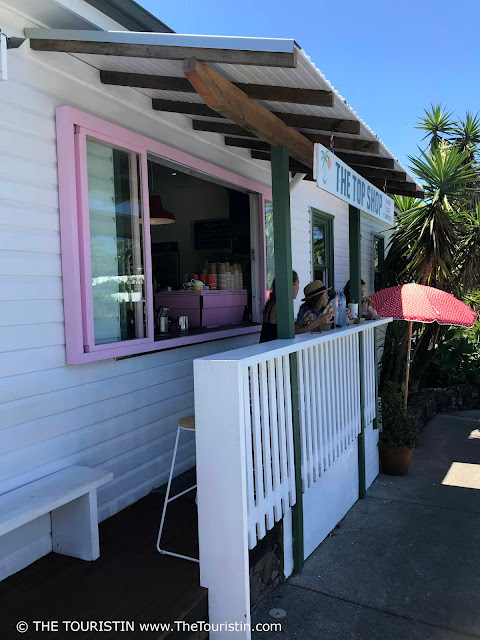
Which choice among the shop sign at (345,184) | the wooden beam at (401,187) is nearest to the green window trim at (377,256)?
the wooden beam at (401,187)

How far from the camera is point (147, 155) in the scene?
11.9ft

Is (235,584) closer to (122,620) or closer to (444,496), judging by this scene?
(122,620)

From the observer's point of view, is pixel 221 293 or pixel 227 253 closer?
pixel 221 293

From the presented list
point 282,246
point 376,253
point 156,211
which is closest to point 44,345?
point 282,246

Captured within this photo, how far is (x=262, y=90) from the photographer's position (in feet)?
9.40

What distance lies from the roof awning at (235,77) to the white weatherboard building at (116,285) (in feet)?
0.04

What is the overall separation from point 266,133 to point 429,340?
6371 mm

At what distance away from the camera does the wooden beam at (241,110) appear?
2.37 metres

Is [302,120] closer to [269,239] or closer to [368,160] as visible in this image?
[368,160]

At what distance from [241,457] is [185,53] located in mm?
1849

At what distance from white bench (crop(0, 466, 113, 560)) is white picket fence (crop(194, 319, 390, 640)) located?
2.11 ft

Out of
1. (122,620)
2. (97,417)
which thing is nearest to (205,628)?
(122,620)

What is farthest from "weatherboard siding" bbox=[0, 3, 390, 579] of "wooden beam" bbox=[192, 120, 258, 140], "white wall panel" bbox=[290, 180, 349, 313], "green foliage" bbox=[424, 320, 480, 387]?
"green foliage" bbox=[424, 320, 480, 387]

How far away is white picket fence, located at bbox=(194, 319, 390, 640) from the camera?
7.50 ft
